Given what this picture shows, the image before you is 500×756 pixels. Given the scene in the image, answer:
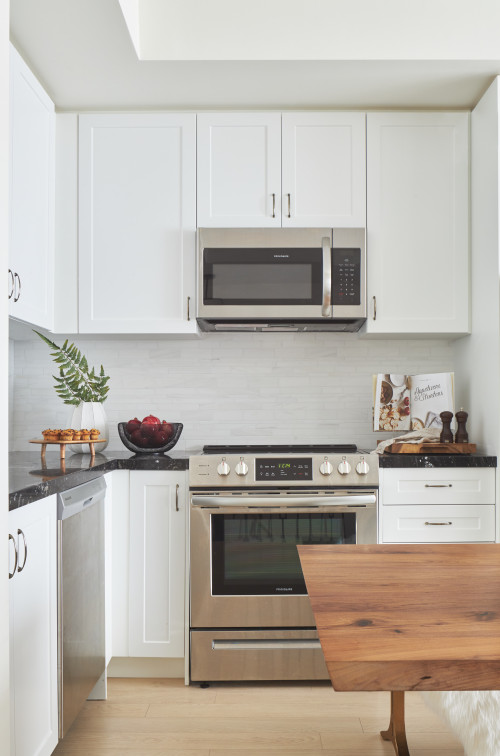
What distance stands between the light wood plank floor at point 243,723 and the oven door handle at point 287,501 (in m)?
0.73

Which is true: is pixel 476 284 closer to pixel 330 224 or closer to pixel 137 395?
pixel 330 224

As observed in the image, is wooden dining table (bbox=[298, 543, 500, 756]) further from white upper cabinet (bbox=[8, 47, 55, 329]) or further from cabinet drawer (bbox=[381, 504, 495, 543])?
white upper cabinet (bbox=[8, 47, 55, 329])

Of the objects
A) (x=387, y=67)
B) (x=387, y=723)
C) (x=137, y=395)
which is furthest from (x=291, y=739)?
(x=387, y=67)

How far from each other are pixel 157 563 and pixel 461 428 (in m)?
1.45

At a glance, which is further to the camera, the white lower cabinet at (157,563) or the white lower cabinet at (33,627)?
the white lower cabinet at (157,563)

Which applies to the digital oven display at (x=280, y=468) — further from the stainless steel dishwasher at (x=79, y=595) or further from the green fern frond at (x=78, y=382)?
the green fern frond at (x=78, y=382)

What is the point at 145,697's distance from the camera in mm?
2516

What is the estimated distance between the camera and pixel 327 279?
289cm

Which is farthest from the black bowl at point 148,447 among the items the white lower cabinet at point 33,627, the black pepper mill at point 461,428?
the black pepper mill at point 461,428

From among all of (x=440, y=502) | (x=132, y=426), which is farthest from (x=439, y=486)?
(x=132, y=426)

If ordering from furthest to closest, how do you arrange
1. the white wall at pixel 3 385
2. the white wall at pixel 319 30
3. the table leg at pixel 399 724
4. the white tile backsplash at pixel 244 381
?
the white tile backsplash at pixel 244 381 → the white wall at pixel 319 30 → the table leg at pixel 399 724 → the white wall at pixel 3 385

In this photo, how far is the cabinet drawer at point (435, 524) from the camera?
8.71ft

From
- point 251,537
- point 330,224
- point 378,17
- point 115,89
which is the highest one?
point 378,17

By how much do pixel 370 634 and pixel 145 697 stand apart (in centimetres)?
192
